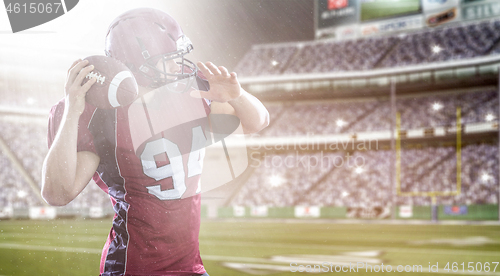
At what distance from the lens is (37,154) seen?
51.4ft

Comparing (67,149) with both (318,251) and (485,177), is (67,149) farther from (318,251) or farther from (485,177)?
(485,177)

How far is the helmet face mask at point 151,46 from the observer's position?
105 centimetres

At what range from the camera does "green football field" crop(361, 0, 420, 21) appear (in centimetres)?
1788

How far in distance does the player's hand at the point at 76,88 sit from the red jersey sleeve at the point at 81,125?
0.10 m

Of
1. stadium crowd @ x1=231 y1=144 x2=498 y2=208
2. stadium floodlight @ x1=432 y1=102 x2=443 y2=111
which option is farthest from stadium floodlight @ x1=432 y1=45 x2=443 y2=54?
stadium crowd @ x1=231 y1=144 x2=498 y2=208

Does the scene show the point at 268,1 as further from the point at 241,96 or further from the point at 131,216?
the point at 131,216

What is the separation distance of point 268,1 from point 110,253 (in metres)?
1.40

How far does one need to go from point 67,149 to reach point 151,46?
1.03 ft

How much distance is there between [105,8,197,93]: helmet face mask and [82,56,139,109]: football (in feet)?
0.39

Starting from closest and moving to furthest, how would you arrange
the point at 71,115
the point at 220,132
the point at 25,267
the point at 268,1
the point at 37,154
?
the point at 71,115
the point at 220,132
the point at 268,1
the point at 25,267
the point at 37,154

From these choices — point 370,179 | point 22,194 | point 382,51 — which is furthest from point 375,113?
point 22,194

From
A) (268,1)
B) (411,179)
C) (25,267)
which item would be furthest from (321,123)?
(268,1)

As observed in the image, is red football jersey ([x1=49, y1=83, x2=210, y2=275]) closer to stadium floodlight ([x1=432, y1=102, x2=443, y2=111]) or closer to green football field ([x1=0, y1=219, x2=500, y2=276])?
green football field ([x1=0, y1=219, x2=500, y2=276])

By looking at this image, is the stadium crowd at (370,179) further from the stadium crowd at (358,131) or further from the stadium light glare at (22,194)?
the stadium light glare at (22,194)
